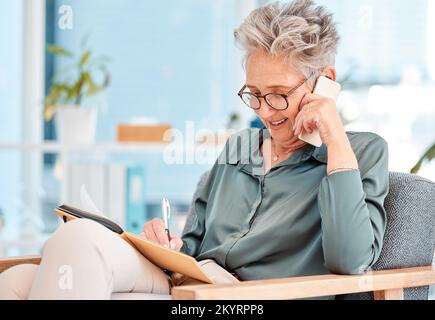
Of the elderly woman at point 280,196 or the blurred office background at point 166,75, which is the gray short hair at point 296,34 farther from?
the blurred office background at point 166,75

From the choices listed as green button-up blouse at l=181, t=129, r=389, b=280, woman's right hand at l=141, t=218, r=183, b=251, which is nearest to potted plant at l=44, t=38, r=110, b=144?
green button-up blouse at l=181, t=129, r=389, b=280

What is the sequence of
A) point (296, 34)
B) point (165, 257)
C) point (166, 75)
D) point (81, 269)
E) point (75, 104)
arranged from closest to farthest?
point (81, 269)
point (165, 257)
point (296, 34)
point (75, 104)
point (166, 75)

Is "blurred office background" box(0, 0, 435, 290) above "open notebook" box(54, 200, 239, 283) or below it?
above

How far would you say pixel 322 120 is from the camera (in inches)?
65.5

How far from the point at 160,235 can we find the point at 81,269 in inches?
16.4

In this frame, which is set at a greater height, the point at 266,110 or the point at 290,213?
the point at 266,110

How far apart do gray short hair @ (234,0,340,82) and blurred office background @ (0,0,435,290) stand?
2123 millimetres

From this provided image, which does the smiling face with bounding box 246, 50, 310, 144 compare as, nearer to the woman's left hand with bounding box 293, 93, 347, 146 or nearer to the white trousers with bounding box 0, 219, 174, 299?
the woman's left hand with bounding box 293, 93, 347, 146

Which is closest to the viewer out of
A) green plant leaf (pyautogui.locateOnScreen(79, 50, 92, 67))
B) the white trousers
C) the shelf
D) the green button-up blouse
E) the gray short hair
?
the white trousers

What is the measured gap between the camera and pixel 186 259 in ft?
4.83

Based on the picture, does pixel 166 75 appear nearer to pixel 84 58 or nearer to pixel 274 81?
pixel 84 58

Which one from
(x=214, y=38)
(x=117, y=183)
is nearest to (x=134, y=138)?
(x=117, y=183)

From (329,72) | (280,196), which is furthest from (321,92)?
(280,196)

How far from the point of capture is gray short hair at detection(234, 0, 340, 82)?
5.75ft
